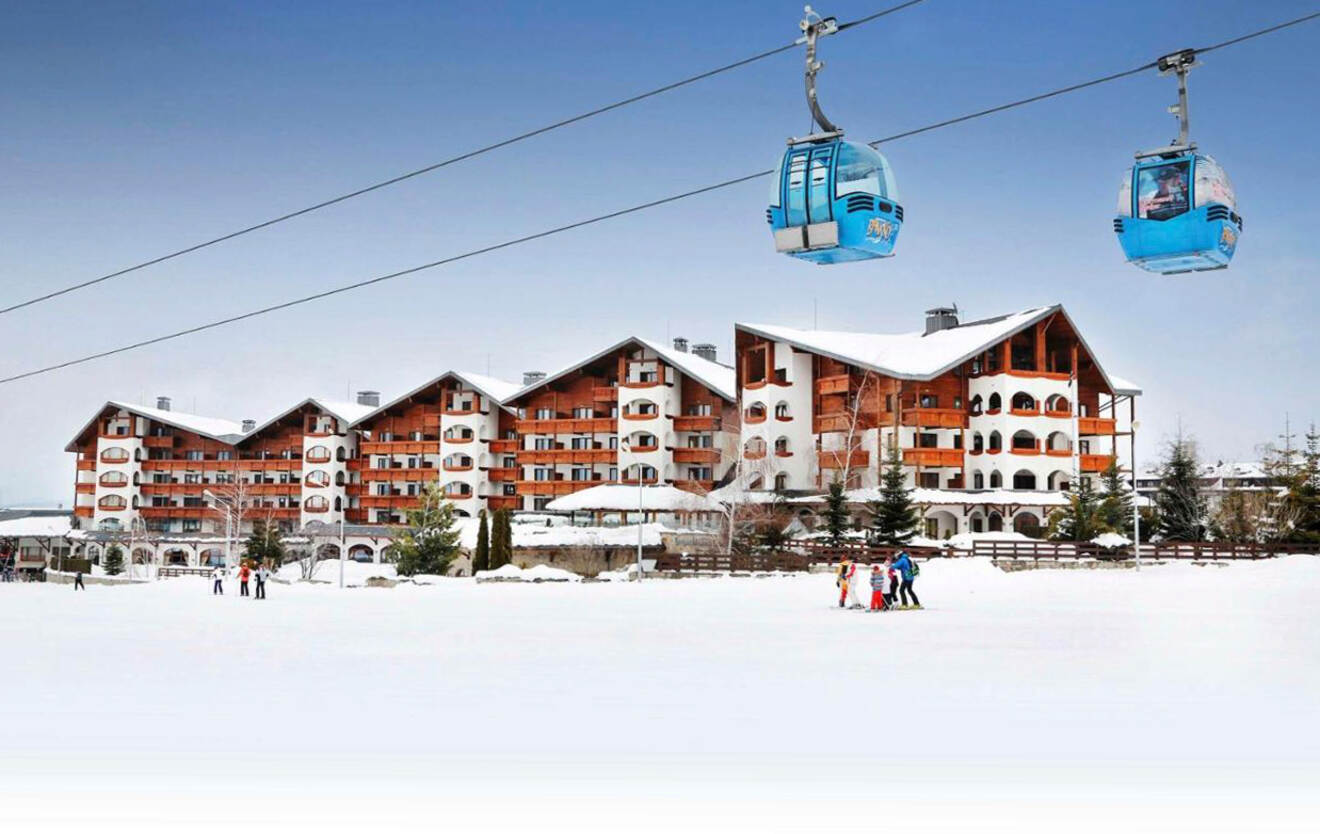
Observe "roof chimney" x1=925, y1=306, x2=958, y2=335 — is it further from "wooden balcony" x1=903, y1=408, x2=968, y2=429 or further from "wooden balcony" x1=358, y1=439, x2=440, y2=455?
"wooden balcony" x1=358, y1=439, x2=440, y2=455

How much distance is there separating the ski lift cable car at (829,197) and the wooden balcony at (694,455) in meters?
52.8

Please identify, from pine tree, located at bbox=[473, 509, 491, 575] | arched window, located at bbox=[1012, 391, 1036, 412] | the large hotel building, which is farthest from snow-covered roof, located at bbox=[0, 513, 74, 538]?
arched window, located at bbox=[1012, 391, 1036, 412]

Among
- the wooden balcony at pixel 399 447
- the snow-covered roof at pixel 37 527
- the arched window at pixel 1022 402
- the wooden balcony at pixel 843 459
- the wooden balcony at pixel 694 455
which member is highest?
the arched window at pixel 1022 402

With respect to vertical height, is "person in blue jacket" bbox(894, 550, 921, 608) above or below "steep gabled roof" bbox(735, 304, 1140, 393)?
below

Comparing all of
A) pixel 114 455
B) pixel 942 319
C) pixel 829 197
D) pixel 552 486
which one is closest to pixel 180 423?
pixel 114 455

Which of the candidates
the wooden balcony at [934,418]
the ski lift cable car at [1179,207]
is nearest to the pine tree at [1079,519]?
the wooden balcony at [934,418]

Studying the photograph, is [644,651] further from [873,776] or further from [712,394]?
[712,394]


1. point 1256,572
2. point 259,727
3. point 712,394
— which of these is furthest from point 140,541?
point 259,727

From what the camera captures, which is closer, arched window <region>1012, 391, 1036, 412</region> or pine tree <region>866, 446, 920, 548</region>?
pine tree <region>866, 446, 920, 548</region>

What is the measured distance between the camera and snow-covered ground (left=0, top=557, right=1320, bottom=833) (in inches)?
313

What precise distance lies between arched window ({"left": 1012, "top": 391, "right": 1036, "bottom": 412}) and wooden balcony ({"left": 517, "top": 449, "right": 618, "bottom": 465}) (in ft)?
68.2

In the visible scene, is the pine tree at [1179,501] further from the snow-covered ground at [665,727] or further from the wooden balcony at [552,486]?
the snow-covered ground at [665,727]

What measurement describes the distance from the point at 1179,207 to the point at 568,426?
5690 centimetres

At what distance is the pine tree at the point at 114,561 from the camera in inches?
A: 2689
